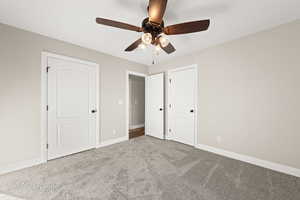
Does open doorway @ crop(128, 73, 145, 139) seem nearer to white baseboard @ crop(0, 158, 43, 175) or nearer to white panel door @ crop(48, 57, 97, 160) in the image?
white panel door @ crop(48, 57, 97, 160)

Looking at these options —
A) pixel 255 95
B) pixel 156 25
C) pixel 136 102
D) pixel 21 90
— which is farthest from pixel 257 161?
pixel 136 102

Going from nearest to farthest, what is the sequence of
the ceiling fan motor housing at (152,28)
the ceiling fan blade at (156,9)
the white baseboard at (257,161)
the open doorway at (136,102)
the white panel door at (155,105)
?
1. the ceiling fan blade at (156,9)
2. the ceiling fan motor housing at (152,28)
3. the white baseboard at (257,161)
4. the white panel door at (155,105)
5. the open doorway at (136,102)

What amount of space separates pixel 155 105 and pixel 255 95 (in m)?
2.46

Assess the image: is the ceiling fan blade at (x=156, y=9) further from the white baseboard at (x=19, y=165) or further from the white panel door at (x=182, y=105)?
the white baseboard at (x=19, y=165)

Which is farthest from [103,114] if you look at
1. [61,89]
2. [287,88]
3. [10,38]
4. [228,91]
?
[287,88]

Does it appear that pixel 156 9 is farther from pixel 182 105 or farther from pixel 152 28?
pixel 182 105

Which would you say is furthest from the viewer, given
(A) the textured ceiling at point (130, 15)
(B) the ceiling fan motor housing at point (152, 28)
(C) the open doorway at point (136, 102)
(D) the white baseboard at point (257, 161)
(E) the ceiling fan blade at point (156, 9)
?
(C) the open doorway at point (136, 102)

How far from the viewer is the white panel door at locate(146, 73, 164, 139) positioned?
386 cm

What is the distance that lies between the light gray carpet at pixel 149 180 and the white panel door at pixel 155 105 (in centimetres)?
136

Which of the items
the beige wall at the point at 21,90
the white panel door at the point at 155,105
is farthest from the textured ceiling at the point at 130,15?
the white panel door at the point at 155,105

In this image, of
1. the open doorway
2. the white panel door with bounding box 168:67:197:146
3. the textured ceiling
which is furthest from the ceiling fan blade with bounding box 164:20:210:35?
the open doorway

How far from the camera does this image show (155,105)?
4.04 meters

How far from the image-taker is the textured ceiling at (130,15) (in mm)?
1633

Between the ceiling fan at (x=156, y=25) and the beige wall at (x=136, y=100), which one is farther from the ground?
the ceiling fan at (x=156, y=25)
